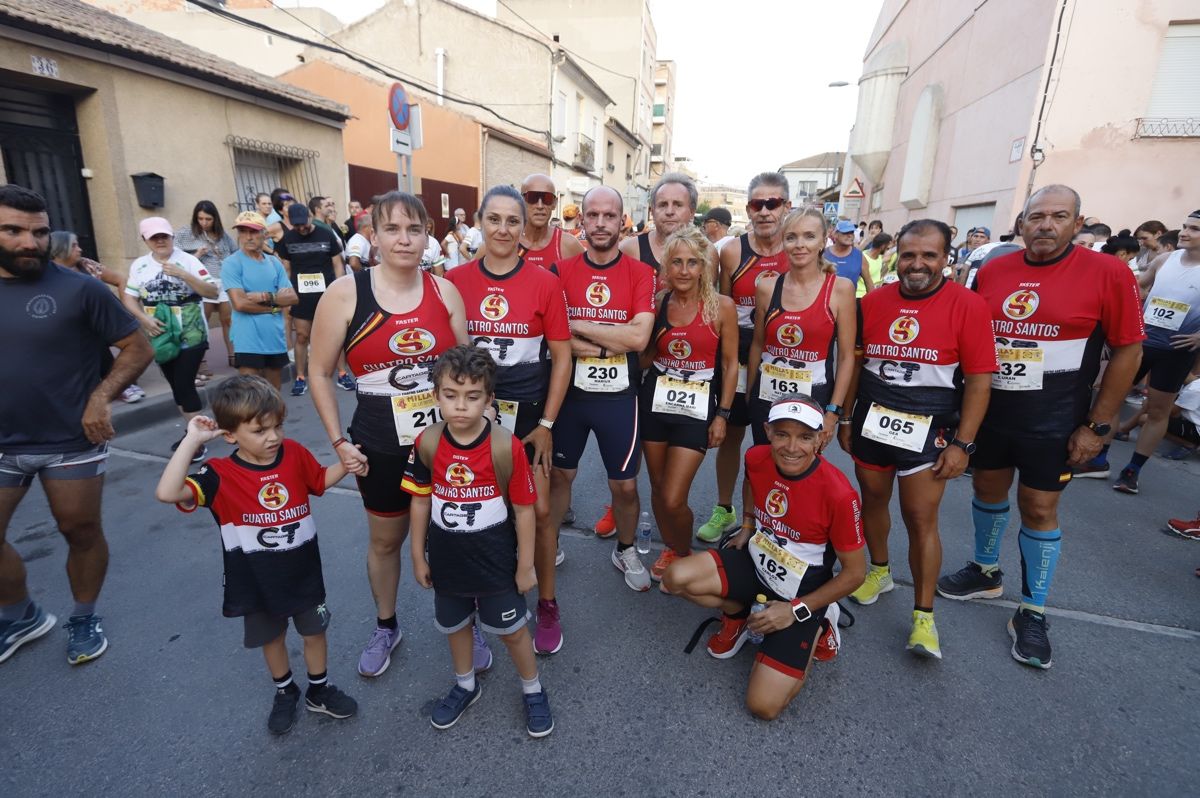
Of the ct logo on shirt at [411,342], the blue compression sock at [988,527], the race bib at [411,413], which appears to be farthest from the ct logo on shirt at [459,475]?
the blue compression sock at [988,527]

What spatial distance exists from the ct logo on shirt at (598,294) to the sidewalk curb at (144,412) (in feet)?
15.4

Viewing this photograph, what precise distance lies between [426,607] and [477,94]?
23298 mm

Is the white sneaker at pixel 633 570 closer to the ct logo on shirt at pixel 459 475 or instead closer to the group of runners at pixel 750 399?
the group of runners at pixel 750 399

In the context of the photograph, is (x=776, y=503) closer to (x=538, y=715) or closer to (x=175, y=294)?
(x=538, y=715)

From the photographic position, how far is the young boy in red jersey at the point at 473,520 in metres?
2.24

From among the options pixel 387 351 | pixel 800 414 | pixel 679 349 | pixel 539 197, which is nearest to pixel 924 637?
pixel 800 414

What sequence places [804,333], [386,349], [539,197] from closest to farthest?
[386,349] < [804,333] < [539,197]

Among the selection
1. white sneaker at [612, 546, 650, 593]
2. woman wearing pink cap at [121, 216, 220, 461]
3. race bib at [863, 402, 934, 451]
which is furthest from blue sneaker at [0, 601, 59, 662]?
race bib at [863, 402, 934, 451]

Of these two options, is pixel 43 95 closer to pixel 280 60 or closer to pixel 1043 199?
pixel 1043 199

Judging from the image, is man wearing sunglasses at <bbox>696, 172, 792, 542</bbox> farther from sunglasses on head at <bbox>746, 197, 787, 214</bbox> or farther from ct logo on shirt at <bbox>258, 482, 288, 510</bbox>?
ct logo on shirt at <bbox>258, 482, 288, 510</bbox>

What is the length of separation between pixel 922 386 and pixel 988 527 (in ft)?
3.69

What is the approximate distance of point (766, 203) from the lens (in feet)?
12.3

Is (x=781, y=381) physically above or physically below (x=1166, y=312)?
below

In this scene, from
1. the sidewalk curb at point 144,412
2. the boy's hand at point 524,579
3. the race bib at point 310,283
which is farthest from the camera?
the race bib at point 310,283
